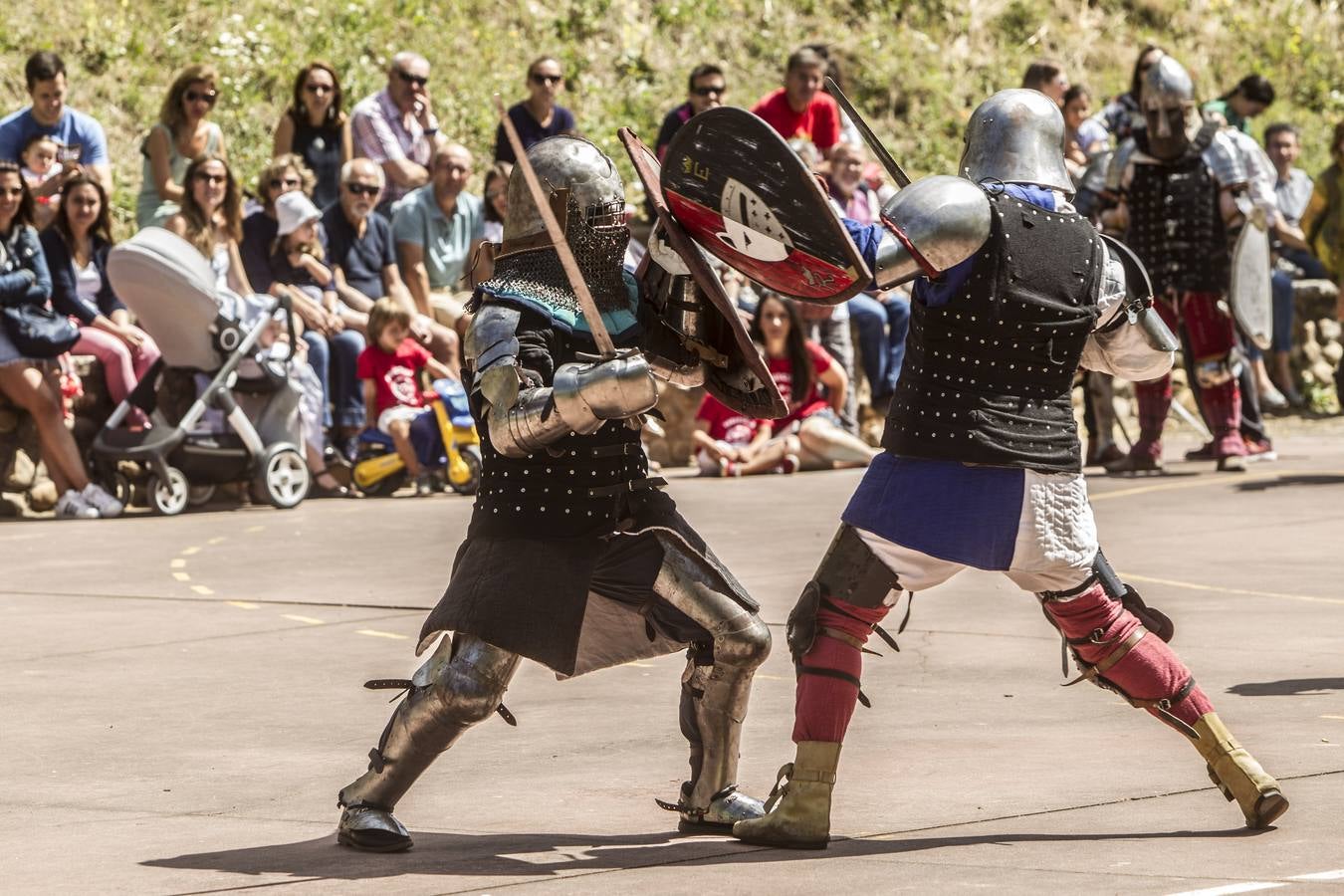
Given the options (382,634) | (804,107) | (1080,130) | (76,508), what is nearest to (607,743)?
(382,634)

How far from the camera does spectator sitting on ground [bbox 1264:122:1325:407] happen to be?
52.6 feet

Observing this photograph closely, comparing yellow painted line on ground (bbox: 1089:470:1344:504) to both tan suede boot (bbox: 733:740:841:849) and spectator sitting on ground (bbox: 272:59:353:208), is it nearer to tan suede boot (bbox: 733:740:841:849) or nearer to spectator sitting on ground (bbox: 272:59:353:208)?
spectator sitting on ground (bbox: 272:59:353:208)

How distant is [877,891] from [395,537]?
20.2ft

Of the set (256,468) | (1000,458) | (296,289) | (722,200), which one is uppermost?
(722,200)

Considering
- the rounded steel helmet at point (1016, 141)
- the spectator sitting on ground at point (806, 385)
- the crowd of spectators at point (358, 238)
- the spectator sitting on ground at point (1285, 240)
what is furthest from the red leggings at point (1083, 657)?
the spectator sitting on ground at point (1285, 240)

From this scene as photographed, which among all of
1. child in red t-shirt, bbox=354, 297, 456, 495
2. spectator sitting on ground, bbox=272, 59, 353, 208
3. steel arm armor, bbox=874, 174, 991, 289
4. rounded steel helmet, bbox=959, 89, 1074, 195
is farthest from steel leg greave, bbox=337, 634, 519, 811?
spectator sitting on ground, bbox=272, 59, 353, 208

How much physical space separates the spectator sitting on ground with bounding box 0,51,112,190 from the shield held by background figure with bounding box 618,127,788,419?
24.0 feet

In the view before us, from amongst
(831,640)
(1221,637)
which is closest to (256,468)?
(1221,637)

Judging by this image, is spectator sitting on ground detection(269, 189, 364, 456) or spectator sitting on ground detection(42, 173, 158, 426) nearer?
spectator sitting on ground detection(42, 173, 158, 426)

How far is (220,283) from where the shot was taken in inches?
455

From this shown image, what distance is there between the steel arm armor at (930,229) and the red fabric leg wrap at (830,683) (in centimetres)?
70

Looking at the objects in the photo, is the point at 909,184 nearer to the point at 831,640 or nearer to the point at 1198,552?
the point at 831,640

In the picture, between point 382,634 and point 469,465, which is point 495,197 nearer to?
point 469,465

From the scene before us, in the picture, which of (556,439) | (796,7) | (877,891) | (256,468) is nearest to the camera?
(877,891)
